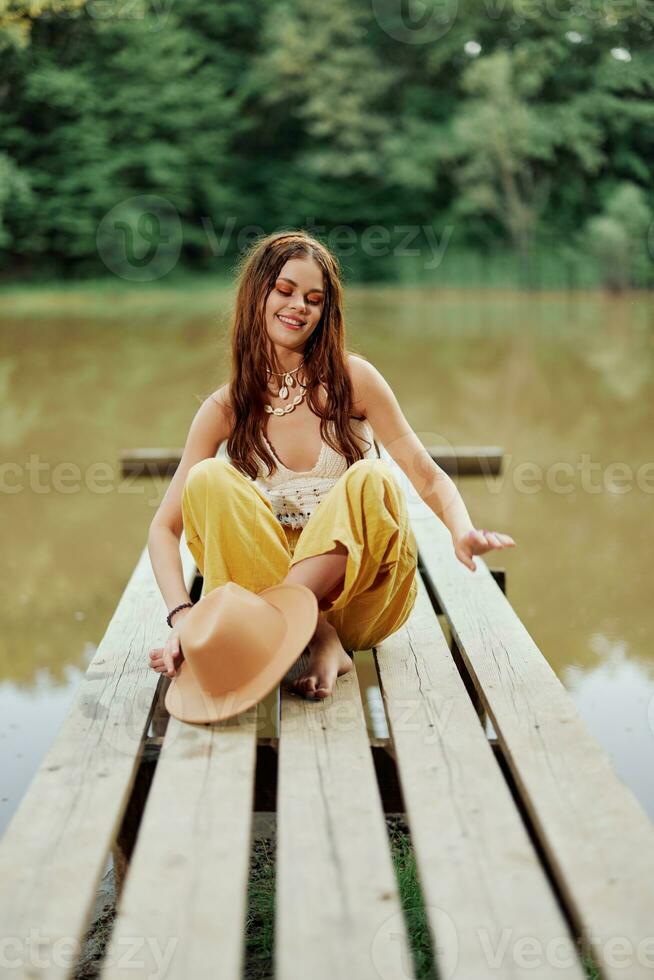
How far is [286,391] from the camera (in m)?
2.08

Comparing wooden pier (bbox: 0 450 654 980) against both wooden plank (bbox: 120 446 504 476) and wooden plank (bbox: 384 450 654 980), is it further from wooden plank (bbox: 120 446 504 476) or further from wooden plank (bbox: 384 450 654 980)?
wooden plank (bbox: 120 446 504 476)

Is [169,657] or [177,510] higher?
[177,510]

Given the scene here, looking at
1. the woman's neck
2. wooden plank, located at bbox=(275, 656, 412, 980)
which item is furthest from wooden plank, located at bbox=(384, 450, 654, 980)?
the woman's neck

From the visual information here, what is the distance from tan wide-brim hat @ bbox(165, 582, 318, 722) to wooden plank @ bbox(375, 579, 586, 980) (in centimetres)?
21

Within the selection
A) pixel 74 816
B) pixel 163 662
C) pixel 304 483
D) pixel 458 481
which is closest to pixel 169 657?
pixel 163 662

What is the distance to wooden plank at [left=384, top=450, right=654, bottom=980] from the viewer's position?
1.12 metres

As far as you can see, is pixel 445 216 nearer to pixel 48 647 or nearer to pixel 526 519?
pixel 526 519

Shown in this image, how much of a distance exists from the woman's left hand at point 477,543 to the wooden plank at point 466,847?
0.22m

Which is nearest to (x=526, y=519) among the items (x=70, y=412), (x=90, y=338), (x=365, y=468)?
(x=365, y=468)

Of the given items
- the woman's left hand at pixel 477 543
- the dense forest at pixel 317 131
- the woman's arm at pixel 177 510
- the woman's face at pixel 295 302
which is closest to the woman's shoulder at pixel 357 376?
the woman's face at pixel 295 302

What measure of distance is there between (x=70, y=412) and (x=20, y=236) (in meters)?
11.6

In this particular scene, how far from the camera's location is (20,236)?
16531 mm

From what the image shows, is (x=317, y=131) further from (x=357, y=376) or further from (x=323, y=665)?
(x=323, y=665)

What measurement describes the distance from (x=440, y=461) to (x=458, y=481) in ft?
1.31
